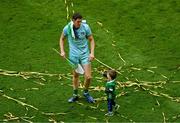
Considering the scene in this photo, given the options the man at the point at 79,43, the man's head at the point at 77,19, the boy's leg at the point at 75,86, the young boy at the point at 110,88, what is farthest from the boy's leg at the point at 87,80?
the man's head at the point at 77,19

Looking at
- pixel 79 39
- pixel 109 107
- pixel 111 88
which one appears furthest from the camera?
pixel 79 39

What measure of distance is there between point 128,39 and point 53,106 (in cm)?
480

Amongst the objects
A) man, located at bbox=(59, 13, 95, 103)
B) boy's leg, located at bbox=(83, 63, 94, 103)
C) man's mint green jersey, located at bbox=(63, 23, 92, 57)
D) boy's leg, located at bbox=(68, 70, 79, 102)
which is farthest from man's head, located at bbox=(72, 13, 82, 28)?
boy's leg, located at bbox=(68, 70, 79, 102)

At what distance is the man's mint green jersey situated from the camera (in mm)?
11906

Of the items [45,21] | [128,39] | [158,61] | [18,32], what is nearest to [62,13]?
[45,21]

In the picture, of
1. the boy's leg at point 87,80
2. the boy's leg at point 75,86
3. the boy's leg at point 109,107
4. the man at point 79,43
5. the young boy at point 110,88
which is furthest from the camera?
the boy's leg at point 75,86

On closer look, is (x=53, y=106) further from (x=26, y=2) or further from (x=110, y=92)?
(x=26, y=2)

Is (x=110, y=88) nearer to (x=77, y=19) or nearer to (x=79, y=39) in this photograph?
(x=79, y=39)

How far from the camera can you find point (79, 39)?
12.0 meters

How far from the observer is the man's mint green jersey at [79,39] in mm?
11906

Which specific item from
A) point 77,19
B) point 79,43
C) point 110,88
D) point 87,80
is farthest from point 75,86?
point 77,19

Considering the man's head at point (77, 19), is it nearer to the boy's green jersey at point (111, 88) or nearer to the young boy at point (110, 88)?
the young boy at point (110, 88)

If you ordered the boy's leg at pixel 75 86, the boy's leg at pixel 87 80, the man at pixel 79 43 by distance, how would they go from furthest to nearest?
the boy's leg at pixel 75 86 → the boy's leg at pixel 87 80 → the man at pixel 79 43

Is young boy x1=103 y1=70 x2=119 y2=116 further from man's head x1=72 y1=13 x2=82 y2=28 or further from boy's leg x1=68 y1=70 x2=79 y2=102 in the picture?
man's head x1=72 y1=13 x2=82 y2=28
